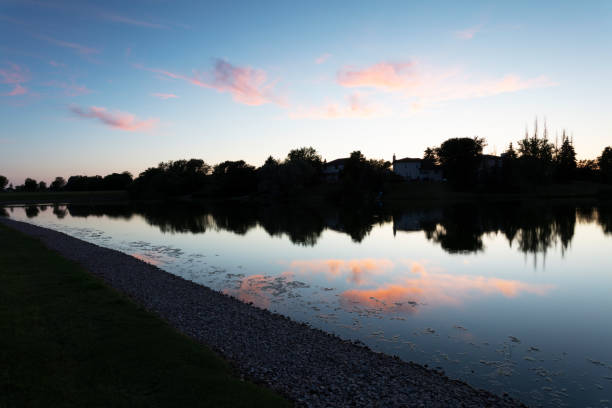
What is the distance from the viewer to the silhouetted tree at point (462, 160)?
401 feet

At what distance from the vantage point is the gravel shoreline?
29.0ft

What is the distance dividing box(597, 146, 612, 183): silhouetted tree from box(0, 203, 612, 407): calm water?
108585mm

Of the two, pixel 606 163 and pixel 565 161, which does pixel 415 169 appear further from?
pixel 606 163

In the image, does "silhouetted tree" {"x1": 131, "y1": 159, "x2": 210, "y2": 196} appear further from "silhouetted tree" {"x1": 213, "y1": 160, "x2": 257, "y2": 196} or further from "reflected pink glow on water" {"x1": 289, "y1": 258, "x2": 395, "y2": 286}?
"reflected pink glow on water" {"x1": 289, "y1": 258, "x2": 395, "y2": 286}

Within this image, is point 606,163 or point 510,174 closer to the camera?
point 510,174

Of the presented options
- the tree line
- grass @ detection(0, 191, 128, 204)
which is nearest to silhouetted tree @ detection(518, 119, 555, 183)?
the tree line

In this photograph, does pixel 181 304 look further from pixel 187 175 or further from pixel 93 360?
pixel 187 175

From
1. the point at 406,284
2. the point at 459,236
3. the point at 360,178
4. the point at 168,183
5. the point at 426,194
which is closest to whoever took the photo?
the point at 406,284

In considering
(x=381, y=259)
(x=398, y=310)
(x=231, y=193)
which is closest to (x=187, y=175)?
(x=231, y=193)

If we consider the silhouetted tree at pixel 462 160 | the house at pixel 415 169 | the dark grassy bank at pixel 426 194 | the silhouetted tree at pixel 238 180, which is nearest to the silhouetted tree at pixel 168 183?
the silhouetted tree at pixel 238 180

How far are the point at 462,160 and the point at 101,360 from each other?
130m

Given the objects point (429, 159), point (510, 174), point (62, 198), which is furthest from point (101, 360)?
point (62, 198)

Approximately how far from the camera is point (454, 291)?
20234 millimetres

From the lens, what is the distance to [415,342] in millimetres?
13445
